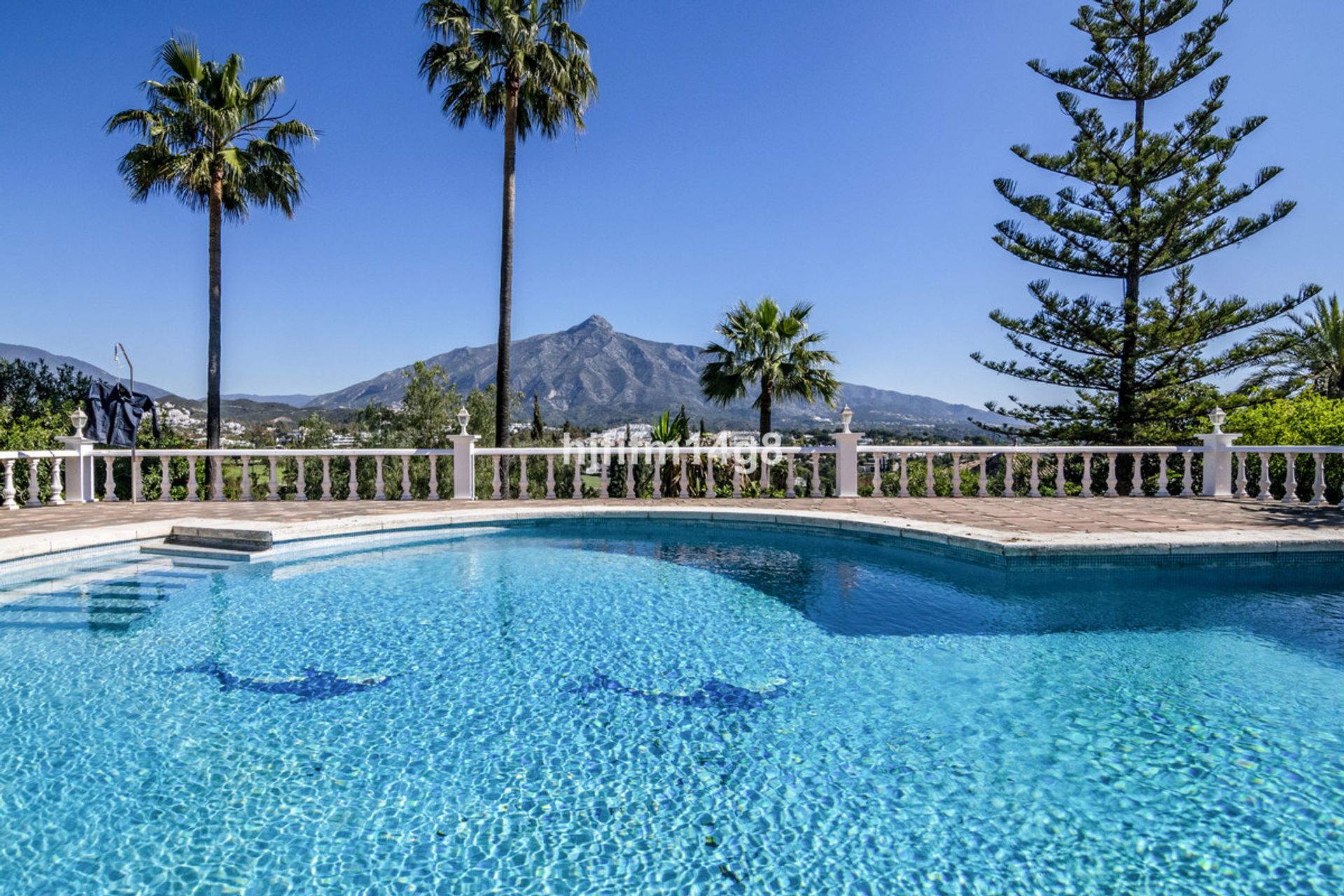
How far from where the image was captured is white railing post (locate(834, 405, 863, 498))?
965 cm

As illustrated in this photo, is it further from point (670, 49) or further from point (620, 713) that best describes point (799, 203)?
point (620, 713)

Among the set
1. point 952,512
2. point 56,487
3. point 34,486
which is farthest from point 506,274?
point 952,512

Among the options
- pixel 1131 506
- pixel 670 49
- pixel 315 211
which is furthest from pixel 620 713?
pixel 315 211

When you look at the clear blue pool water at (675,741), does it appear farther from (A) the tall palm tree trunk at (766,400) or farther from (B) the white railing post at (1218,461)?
(A) the tall palm tree trunk at (766,400)

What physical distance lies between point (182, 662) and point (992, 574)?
573 cm

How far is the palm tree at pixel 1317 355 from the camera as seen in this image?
672 inches

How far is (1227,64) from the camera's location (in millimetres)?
13844

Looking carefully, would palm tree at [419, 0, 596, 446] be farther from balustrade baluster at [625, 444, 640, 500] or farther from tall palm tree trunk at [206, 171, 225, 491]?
tall palm tree trunk at [206, 171, 225, 491]

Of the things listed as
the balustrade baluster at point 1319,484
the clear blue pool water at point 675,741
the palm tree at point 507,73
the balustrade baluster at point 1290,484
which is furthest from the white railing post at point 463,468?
the balustrade baluster at point 1319,484

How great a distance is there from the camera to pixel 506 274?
11.2m

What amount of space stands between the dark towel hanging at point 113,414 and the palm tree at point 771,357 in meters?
10.4

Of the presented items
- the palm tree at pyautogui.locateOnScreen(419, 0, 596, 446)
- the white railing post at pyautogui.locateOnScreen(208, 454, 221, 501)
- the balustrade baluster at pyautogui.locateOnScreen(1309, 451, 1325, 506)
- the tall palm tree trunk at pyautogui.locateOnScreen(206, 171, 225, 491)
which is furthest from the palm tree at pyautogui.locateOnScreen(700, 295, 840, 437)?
the tall palm tree trunk at pyautogui.locateOnScreen(206, 171, 225, 491)

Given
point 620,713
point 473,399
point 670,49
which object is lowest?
point 620,713

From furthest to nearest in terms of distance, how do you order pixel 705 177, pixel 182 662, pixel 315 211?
pixel 705 177 < pixel 315 211 < pixel 182 662
